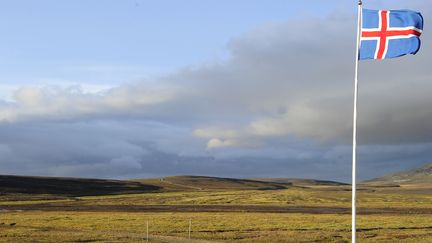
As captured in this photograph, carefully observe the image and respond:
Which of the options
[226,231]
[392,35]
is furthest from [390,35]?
[226,231]

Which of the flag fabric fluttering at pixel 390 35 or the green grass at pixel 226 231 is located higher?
the flag fabric fluttering at pixel 390 35

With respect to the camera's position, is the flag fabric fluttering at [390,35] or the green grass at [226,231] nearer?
the flag fabric fluttering at [390,35]

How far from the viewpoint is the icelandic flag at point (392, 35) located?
20.1 m

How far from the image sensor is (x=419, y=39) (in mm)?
20109

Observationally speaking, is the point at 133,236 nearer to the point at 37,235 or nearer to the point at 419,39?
the point at 37,235

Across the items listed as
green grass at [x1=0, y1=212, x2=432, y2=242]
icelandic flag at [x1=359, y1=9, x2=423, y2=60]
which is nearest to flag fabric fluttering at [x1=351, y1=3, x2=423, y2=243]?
icelandic flag at [x1=359, y1=9, x2=423, y2=60]

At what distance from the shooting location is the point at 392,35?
20203mm

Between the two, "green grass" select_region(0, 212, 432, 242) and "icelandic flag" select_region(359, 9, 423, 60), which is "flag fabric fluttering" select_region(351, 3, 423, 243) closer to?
"icelandic flag" select_region(359, 9, 423, 60)

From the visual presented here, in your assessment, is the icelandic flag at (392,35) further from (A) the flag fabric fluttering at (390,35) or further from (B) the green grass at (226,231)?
(B) the green grass at (226,231)

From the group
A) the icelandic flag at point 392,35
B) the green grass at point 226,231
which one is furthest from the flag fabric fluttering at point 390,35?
the green grass at point 226,231

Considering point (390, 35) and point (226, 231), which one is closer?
point (390, 35)

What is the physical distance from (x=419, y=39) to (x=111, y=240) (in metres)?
25.8

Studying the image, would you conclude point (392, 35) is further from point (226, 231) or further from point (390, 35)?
point (226, 231)

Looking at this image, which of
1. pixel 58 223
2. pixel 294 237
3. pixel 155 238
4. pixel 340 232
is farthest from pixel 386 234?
pixel 58 223
